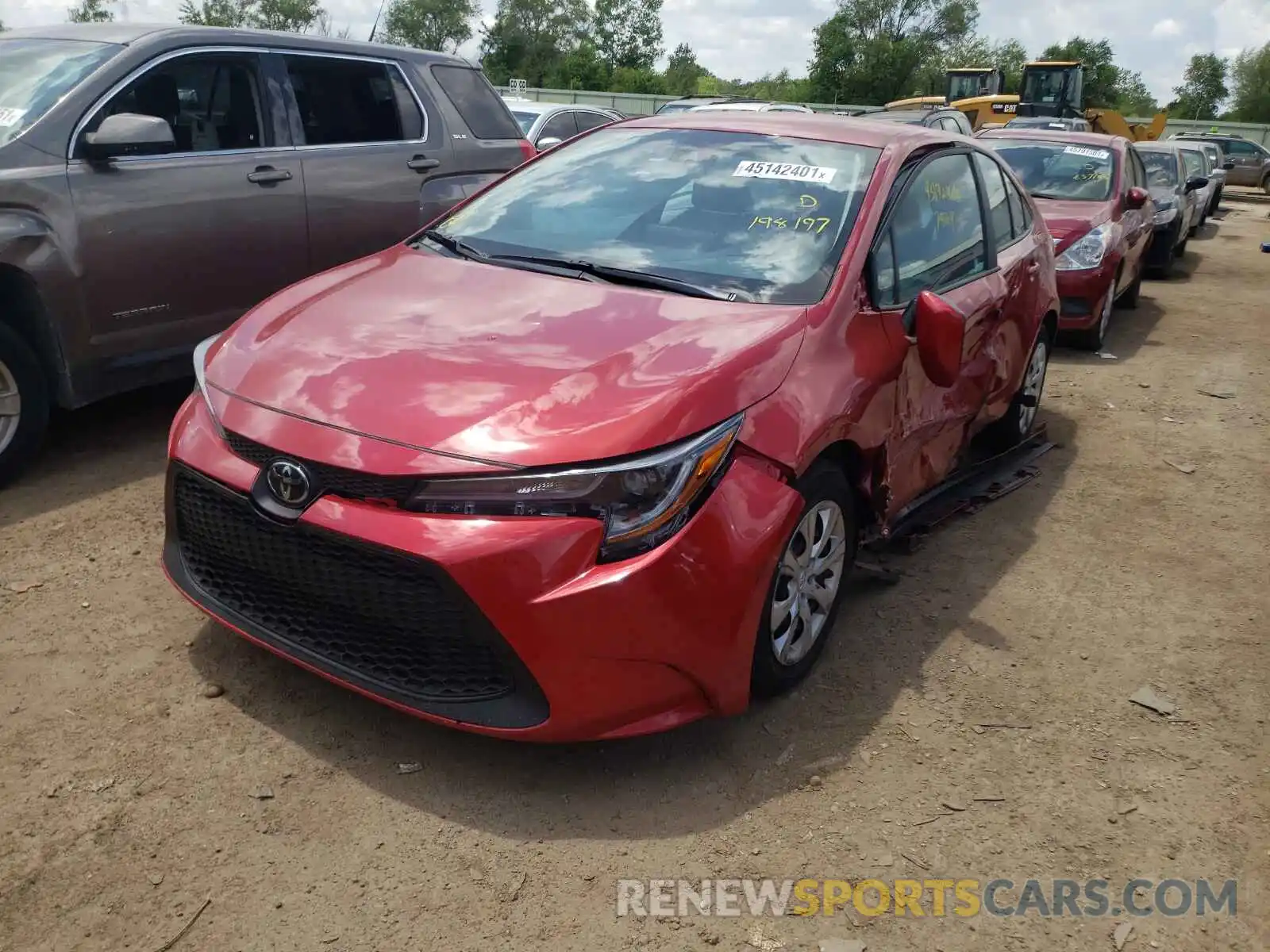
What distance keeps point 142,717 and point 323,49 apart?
375 centimetres

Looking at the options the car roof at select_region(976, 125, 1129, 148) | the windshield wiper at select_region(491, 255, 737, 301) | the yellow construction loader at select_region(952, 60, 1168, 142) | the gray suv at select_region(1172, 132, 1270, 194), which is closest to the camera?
the windshield wiper at select_region(491, 255, 737, 301)

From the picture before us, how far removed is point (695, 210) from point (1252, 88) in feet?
275

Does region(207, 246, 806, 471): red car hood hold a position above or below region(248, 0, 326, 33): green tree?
below

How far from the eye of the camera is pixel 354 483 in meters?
2.61

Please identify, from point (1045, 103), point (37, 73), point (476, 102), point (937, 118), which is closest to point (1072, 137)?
point (937, 118)

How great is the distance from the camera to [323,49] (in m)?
5.46

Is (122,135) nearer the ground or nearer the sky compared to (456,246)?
nearer the sky

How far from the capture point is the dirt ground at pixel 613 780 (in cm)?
242

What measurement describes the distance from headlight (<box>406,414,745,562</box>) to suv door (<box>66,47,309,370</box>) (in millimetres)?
2625

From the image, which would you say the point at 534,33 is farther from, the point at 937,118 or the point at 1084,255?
the point at 1084,255

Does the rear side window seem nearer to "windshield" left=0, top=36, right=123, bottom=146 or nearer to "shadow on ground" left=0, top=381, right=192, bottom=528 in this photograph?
"windshield" left=0, top=36, right=123, bottom=146

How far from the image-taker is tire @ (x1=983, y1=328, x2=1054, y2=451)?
18.0ft

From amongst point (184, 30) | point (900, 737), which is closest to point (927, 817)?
point (900, 737)

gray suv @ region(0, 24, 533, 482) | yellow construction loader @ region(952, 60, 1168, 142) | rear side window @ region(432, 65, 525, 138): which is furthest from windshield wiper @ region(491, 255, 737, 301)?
yellow construction loader @ region(952, 60, 1168, 142)
